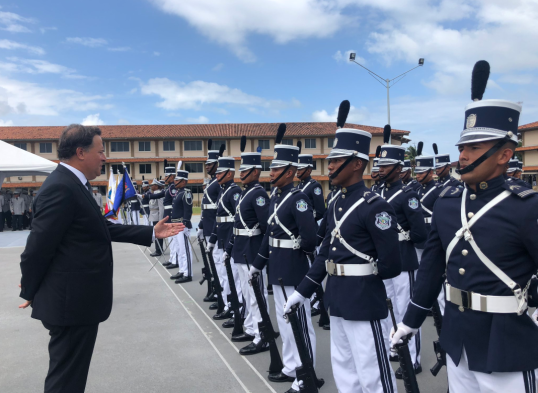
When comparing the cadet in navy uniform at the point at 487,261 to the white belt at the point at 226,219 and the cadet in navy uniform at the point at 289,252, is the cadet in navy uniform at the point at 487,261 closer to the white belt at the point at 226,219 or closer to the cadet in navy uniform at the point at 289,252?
the cadet in navy uniform at the point at 289,252

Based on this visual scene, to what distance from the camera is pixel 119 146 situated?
45.8 m

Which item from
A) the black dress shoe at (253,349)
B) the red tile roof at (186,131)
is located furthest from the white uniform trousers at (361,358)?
the red tile roof at (186,131)

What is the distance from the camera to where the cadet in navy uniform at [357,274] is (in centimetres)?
298

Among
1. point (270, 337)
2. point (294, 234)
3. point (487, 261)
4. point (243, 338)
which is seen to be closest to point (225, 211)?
point (243, 338)

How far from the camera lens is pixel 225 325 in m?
6.05

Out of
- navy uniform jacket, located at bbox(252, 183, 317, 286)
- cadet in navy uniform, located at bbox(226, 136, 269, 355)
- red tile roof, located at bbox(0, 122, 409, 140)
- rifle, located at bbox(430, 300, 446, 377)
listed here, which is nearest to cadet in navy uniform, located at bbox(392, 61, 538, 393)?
rifle, located at bbox(430, 300, 446, 377)

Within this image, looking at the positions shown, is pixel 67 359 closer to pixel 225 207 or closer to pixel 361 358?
pixel 361 358

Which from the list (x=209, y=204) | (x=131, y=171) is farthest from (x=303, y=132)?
(x=209, y=204)

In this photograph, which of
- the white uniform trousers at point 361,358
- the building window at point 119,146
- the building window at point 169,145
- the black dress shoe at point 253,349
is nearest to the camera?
the white uniform trousers at point 361,358

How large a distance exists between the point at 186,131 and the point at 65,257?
45340 mm

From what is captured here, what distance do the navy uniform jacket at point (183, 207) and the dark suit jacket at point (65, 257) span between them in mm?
6286

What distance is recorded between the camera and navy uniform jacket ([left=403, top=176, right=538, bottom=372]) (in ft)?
6.64

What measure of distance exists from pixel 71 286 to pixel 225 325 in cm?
348

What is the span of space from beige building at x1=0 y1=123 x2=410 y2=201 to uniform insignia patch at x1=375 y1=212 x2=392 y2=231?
4221 cm
